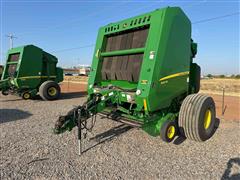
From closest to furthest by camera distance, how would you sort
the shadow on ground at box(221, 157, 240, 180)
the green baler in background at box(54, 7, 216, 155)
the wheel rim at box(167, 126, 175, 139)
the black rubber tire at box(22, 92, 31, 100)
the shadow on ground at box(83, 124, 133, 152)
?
the shadow on ground at box(221, 157, 240, 180), the green baler in background at box(54, 7, 216, 155), the wheel rim at box(167, 126, 175, 139), the shadow on ground at box(83, 124, 133, 152), the black rubber tire at box(22, 92, 31, 100)

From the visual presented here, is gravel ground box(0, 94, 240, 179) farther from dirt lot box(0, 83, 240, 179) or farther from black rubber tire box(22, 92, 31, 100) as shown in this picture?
black rubber tire box(22, 92, 31, 100)

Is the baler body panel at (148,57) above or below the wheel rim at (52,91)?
above

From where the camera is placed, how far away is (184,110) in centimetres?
429

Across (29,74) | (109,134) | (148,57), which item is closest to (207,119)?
(148,57)

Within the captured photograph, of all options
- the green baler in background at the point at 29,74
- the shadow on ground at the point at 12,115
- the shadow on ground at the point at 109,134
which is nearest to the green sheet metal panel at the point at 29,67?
the green baler in background at the point at 29,74

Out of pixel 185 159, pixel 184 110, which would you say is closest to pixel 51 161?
pixel 185 159

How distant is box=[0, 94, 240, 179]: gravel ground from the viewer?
10.1 ft

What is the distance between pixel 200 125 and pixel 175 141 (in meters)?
0.64

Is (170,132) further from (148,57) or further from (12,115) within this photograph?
(12,115)

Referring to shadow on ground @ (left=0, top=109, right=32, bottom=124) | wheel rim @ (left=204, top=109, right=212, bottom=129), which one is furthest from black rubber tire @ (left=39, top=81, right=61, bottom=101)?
wheel rim @ (left=204, top=109, right=212, bottom=129)

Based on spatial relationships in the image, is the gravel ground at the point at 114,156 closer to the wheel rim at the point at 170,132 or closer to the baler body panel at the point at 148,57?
the wheel rim at the point at 170,132

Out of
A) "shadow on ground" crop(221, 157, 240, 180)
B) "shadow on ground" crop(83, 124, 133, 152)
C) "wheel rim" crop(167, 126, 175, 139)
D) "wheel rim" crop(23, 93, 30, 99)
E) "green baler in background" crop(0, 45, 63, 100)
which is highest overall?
"green baler in background" crop(0, 45, 63, 100)

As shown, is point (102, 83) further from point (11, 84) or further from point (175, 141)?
point (11, 84)

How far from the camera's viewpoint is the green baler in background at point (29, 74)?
9404 mm
